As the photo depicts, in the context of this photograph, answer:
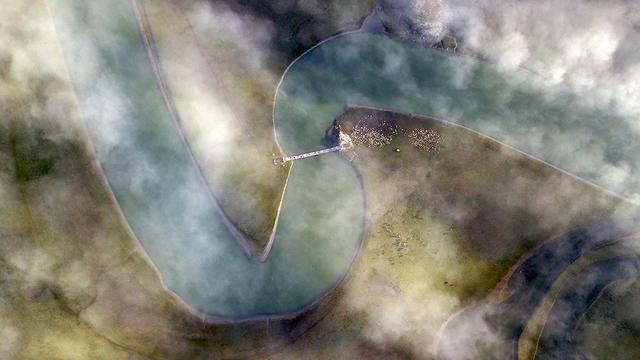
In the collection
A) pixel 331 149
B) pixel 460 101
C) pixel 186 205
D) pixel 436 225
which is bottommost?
pixel 186 205

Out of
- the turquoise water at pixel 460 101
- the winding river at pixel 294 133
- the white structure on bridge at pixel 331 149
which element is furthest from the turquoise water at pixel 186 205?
the turquoise water at pixel 460 101

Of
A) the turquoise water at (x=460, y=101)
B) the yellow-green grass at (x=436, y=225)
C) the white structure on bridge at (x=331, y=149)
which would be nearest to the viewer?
the yellow-green grass at (x=436, y=225)

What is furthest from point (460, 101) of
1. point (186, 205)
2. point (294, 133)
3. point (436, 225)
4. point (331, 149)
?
point (186, 205)

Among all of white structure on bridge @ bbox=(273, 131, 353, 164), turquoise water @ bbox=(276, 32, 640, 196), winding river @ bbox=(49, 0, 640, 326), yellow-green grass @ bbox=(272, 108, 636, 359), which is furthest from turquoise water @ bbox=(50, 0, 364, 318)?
turquoise water @ bbox=(276, 32, 640, 196)

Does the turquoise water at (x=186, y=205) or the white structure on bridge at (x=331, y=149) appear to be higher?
the white structure on bridge at (x=331, y=149)

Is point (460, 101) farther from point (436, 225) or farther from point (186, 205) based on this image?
point (186, 205)

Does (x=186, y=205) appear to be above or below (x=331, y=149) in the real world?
below

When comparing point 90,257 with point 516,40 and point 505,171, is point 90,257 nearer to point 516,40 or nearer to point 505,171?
point 505,171

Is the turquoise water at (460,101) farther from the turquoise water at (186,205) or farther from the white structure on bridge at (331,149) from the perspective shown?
the turquoise water at (186,205)

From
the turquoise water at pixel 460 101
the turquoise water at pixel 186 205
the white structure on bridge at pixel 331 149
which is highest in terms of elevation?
the turquoise water at pixel 460 101

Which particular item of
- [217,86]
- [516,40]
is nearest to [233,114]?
[217,86]
